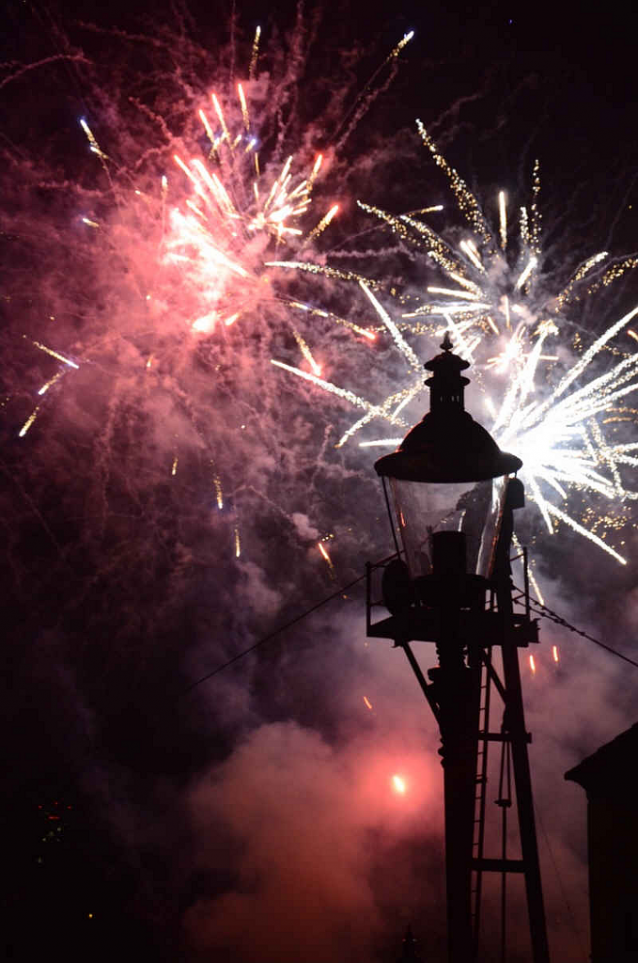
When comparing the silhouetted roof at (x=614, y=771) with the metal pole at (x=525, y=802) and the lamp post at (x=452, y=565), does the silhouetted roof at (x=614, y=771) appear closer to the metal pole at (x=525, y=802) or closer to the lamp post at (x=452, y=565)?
the metal pole at (x=525, y=802)

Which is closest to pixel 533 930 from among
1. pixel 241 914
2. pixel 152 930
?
pixel 241 914

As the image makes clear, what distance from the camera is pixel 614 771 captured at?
10.2 meters

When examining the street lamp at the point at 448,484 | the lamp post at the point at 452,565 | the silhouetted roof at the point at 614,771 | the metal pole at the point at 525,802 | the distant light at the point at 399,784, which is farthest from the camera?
the distant light at the point at 399,784

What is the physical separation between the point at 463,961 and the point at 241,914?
72.2 feet

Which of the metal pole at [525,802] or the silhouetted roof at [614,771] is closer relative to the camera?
the metal pole at [525,802]

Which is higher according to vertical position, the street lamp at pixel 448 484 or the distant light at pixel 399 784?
the distant light at pixel 399 784

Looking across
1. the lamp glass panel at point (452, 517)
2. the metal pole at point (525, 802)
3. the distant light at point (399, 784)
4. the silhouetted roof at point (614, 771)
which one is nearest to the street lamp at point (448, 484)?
the lamp glass panel at point (452, 517)

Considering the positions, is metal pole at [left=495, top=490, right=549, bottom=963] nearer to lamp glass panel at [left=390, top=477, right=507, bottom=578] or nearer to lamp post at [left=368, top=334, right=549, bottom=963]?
lamp post at [left=368, top=334, right=549, bottom=963]

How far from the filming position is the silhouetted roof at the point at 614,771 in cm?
982

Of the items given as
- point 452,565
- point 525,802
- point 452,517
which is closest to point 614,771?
point 525,802

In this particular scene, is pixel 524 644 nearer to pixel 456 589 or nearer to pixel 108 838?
pixel 456 589

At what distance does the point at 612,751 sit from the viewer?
33.5 feet

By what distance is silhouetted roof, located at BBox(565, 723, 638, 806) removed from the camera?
32.2 feet

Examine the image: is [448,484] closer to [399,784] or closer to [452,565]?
[452,565]
